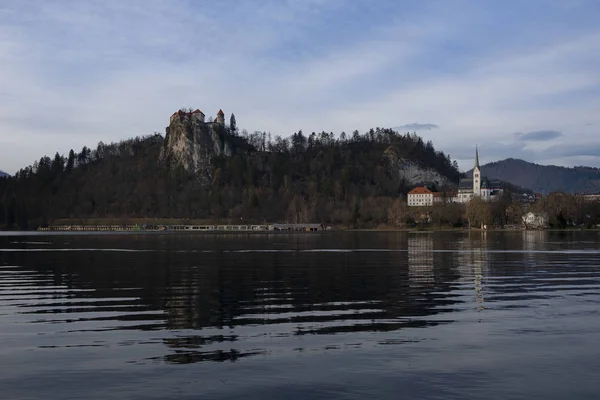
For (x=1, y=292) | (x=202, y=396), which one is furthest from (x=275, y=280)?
(x=202, y=396)

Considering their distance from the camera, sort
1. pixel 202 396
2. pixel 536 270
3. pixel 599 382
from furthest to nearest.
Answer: pixel 536 270
pixel 599 382
pixel 202 396

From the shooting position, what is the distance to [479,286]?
1485 inches

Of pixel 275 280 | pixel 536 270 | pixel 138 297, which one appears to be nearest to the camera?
pixel 138 297

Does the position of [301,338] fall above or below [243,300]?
below

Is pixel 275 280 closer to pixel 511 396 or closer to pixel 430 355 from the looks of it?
pixel 430 355

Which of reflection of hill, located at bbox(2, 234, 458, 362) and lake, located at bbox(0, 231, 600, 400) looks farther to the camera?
reflection of hill, located at bbox(2, 234, 458, 362)

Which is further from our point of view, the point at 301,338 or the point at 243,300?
the point at 243,300

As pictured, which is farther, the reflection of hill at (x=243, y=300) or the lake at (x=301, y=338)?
the reflection of hill at (x=243, y=300)

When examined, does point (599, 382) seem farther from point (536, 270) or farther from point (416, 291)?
point (536, 270)

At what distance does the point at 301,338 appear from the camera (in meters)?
22.2

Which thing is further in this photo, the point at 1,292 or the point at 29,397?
the point at 1,292

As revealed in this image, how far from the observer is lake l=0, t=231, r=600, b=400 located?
16.4 meters

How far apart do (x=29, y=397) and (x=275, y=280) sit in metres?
26.5

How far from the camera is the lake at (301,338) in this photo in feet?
53.9
